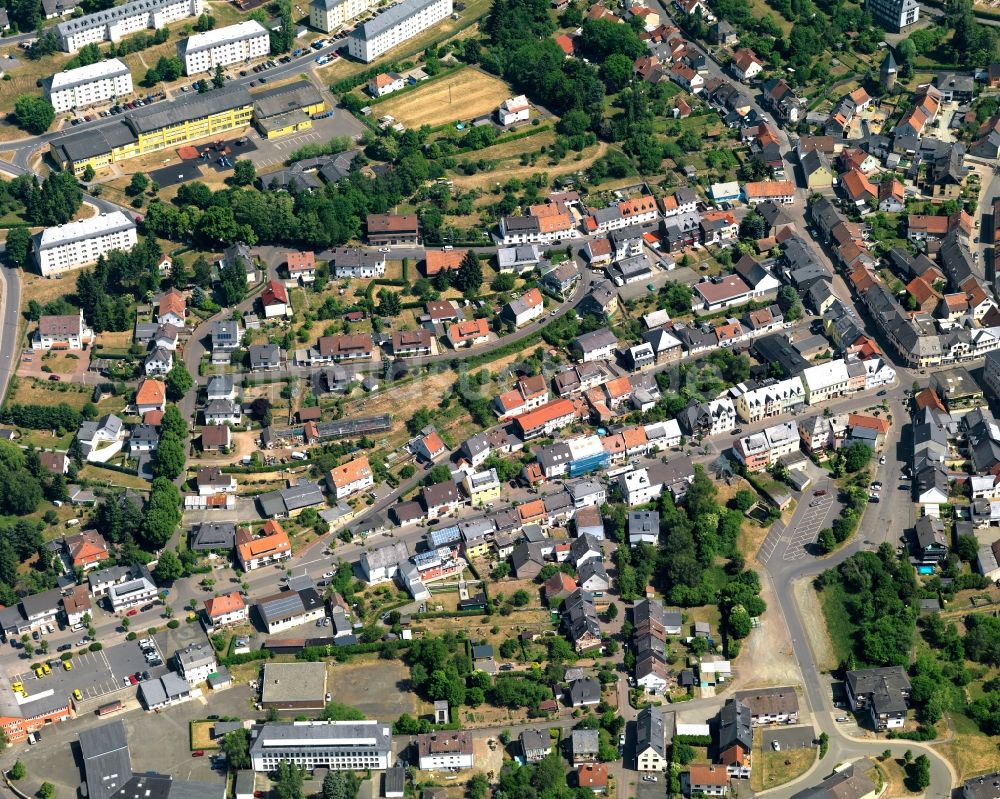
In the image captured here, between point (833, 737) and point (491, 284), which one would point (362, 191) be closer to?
point (491, 284)

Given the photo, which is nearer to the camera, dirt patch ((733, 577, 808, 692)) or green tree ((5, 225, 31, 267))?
dirt patch ((733, 577, 808, 692))

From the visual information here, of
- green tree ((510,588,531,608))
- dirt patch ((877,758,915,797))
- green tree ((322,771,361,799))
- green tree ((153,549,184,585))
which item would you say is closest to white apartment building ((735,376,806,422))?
green tree ((510,588,531,608))

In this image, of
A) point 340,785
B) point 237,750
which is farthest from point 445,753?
point 237,750

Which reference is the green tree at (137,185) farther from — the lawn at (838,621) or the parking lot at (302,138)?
the lawn at (838,621)

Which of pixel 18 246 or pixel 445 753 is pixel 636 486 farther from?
pixel 18 246

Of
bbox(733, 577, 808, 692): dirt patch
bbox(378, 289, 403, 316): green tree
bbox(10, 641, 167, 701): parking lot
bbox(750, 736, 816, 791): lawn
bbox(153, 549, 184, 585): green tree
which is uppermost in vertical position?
bbox(378, 289, 403, 316): green tree

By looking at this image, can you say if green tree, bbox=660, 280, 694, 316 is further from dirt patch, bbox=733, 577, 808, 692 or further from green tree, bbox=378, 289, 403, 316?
dirt patch, bbox=733, 577, 808, 692

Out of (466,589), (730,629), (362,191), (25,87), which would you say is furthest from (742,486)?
(25,87)

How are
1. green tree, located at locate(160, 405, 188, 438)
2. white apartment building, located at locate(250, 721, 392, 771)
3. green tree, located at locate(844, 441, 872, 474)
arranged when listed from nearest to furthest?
white apartment building, located at locate(250, 721, 392, 771) < green tree, located at locate(844, 441, 872, 474) < green tree, located at locate(160, 405, 188, 438)
